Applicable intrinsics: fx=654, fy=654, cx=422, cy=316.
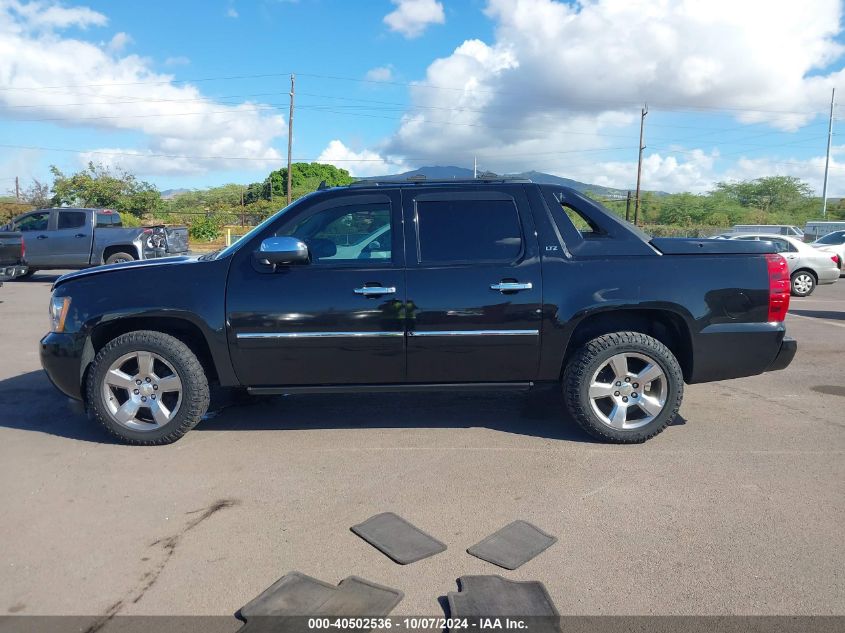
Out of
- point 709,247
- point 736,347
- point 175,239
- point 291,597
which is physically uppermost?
point 175,239

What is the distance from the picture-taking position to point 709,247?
480cm

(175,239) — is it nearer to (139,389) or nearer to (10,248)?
(10,248)

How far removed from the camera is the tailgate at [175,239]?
17359 mm

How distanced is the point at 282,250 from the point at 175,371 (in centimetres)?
120

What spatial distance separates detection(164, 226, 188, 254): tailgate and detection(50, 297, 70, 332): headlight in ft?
43.2

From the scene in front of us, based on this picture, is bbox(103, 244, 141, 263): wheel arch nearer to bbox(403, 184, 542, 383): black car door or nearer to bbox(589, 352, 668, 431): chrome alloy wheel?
bbox(403, 184, 542, 383): black car door

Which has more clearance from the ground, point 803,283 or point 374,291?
point 803,283

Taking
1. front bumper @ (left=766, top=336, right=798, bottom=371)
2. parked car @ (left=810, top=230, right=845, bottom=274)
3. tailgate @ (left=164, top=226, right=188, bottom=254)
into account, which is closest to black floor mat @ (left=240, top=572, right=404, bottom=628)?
front bumper @ (left=766, top=336, right=798, bottom=371)

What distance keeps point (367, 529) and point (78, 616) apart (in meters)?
1.38

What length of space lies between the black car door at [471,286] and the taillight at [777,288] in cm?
169

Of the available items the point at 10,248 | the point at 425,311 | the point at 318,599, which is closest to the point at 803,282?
the point at 425,311

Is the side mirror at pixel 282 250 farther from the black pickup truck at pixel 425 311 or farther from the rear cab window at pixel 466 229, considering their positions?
the rear cab window at pixel 466 229

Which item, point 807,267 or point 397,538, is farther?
point 807,267

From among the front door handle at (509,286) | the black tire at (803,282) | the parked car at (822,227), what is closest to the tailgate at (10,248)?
the front door handle at (509,286)
